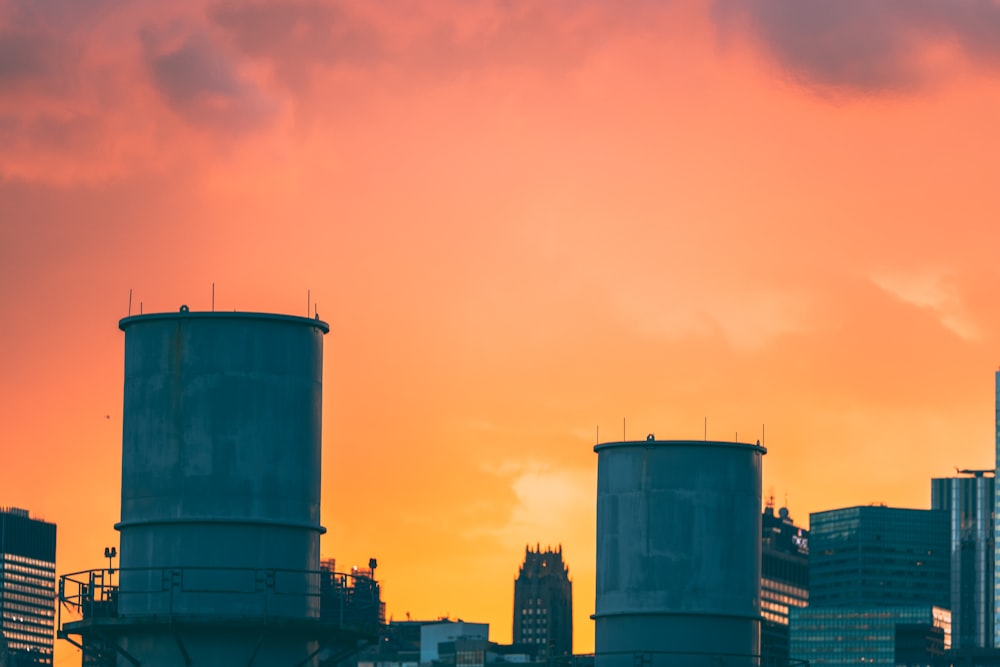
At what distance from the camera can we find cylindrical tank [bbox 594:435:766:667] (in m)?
56.4

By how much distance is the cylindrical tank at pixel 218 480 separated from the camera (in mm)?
43375

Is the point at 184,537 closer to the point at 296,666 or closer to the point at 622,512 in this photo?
the point at 296,666

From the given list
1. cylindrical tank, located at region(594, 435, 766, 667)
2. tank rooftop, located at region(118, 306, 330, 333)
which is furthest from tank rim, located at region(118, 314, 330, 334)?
cylindrical tank, located at region(594, 435, 766, 667)

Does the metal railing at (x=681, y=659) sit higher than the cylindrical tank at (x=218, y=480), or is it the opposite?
the cylindrical tank at (x=218, y=480)

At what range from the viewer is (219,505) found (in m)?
43.3

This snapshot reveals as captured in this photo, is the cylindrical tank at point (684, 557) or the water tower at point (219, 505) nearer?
the water tower at point (219, 505)

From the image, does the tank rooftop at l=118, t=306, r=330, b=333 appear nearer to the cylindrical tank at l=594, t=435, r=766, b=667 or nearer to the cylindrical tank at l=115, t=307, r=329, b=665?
the cylindrical tank at l=115, t=307, r=329, b=665

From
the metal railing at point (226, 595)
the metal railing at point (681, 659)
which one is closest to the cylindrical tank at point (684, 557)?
the metal railing at point (681, 659)

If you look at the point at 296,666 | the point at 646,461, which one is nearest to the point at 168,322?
the point at 296,666

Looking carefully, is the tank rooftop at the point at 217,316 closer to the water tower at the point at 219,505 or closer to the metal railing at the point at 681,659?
the water tower at the point at 219,505

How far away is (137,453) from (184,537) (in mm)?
1907

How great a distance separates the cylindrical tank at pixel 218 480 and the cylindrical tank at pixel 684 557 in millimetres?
13975

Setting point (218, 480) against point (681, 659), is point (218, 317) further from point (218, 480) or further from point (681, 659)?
point (681, 659)

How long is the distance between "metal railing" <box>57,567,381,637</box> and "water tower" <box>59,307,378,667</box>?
3 centimetres
